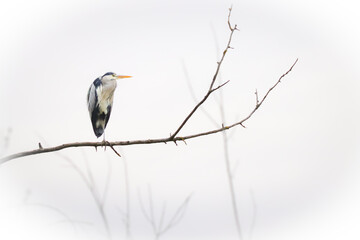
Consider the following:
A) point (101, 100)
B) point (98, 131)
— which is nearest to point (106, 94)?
point (101, 100)

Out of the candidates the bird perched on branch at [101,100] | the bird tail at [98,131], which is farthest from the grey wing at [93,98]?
the bird tail at [98,131]

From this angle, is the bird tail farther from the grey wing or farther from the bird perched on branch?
the grey wing

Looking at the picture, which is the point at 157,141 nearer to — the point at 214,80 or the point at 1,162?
the point at 214,80

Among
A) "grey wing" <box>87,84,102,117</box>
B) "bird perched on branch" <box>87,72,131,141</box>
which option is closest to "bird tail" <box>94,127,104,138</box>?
"bird perched on branch" <box>87,72,131,141</box>

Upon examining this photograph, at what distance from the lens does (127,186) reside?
1944 mm

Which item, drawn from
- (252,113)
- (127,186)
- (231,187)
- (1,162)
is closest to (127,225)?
(127,186)

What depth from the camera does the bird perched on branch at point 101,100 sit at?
8.24 ft

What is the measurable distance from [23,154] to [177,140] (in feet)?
1.62

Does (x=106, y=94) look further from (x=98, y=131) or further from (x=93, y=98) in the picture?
(x=98, y=131)

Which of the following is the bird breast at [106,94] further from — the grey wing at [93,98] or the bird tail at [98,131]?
the bird tail at [98,131]

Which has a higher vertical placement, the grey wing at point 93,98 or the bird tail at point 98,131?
the grey wing at point 93,98

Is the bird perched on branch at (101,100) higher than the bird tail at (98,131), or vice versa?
the bird perched on branch at (101,100)

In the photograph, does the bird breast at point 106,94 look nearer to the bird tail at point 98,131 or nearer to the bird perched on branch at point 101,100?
the bird perched on branch at point 101,100

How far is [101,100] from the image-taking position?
8.21 ft
